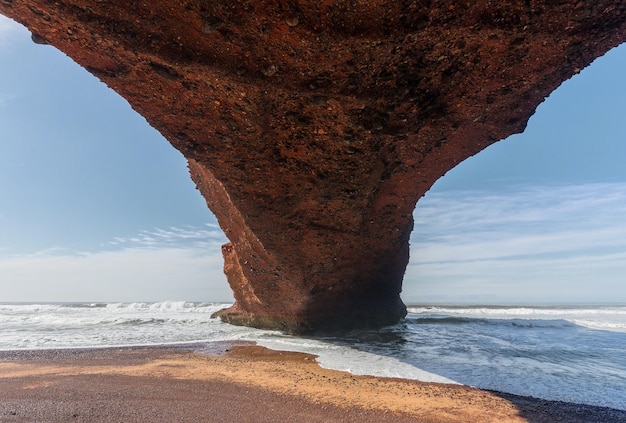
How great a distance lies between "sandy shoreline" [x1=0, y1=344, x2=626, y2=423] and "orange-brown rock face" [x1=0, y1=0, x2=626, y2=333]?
3.47 m

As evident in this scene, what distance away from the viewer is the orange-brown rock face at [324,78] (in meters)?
4.15

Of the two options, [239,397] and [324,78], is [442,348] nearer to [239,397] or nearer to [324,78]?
[239,397]

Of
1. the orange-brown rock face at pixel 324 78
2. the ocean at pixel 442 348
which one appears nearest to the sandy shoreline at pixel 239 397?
the ocean at pixel 442 348

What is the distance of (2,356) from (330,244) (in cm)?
716

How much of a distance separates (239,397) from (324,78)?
437 cm

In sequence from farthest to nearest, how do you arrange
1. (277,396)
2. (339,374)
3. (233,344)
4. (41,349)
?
1. (233,344)
2. (41,349)
3. (339,374)
4. (277,396)

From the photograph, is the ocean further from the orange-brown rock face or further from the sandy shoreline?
the orange-brown rock face

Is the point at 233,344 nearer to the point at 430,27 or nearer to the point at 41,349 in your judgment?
the point at 41,349

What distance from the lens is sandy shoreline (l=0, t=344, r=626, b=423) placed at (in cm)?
401

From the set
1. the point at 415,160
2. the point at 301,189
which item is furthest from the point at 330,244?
the point at 415,160

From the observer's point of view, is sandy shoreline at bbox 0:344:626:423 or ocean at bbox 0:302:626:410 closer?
sandy shoreline at bbox 0:344:626:423

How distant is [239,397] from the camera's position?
183 inches

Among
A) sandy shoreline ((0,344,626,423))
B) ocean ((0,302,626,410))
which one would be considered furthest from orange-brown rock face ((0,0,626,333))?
sandy shoreline ((0,344,626,423))

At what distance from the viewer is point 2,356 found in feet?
24.2
